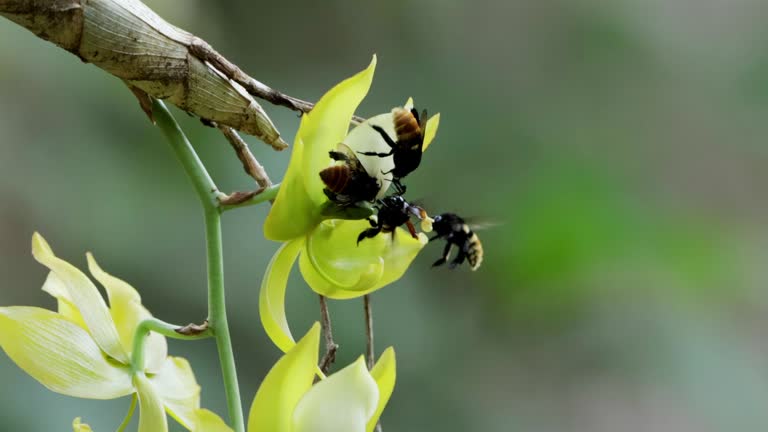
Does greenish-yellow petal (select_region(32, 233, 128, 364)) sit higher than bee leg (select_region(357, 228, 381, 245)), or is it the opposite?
bee leg (select_region(357, 228, 381, 245))

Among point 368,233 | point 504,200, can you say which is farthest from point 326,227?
point 504,200

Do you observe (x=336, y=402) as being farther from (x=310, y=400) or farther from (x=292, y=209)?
(x=292, y=209)

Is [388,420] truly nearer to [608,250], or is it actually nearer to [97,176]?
[608,250]

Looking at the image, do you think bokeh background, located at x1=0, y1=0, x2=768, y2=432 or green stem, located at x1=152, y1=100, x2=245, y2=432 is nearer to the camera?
green stem, located at x1=152, y1=100, x2=245, y2=432

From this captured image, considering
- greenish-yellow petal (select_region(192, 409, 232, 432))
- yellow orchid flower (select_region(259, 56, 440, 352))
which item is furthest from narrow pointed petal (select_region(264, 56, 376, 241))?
greenish-yellow petal (select_region(192, 409, 232, 432))

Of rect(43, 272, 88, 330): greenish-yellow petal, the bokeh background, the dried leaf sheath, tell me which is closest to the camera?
the dried leaf sheath

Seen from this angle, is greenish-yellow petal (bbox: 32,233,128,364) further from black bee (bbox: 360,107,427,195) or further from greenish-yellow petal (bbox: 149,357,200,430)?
black bee (bbox: 360,107,427,195)
